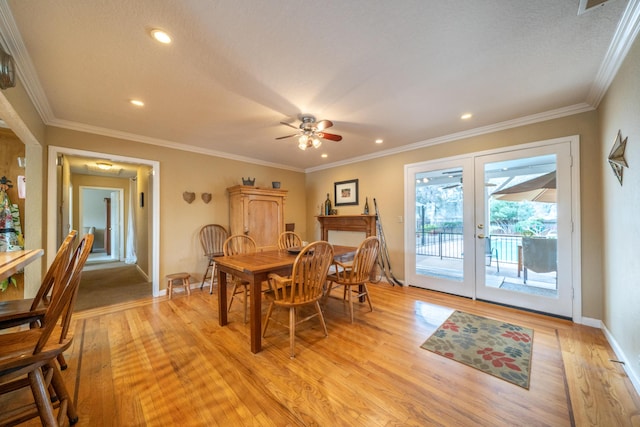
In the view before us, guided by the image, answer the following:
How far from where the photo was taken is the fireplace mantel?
4336 millimetres

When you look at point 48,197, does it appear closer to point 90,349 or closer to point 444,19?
point 90,349

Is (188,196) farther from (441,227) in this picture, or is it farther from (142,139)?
(441,227)

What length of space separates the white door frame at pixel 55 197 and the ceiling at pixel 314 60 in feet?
1.20

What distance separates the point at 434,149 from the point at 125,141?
15.0 ft

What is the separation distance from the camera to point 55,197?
111 inches

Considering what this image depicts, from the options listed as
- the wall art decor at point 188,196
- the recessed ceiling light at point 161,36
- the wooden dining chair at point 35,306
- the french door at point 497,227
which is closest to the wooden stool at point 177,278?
the wall art decor at point 188,196

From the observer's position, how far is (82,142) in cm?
303

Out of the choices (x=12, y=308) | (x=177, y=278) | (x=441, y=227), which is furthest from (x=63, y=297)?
(x=441, y=227)

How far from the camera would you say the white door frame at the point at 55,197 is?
2.78 m

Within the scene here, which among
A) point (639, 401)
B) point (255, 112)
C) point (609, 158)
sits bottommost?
point (639, 401)

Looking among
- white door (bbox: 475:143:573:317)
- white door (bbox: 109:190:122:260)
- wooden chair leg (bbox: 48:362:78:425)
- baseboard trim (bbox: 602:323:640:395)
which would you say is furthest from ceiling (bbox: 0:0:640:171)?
white door (bbox: 109:190:122:260)

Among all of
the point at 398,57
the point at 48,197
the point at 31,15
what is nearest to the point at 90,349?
the point at 48,197

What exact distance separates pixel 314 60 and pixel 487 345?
286cm

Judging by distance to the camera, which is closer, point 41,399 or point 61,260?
point 41,399
